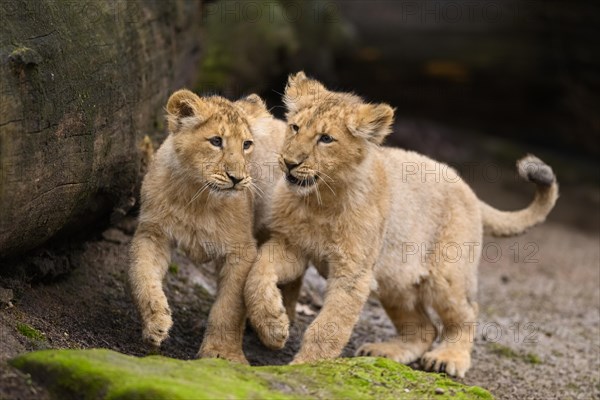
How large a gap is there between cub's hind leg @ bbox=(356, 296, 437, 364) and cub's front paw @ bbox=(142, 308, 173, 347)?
266 cm

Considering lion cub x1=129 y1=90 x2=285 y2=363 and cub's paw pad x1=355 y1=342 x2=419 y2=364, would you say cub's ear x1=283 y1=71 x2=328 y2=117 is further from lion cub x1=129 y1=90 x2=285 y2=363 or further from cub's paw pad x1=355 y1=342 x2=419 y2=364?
cub's paw pad x1=355 y1=342 x2=419 y2=364

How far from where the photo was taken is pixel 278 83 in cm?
1677

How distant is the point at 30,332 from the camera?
21.9 feet

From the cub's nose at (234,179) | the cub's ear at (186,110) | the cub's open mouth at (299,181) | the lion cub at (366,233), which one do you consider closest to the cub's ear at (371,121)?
the lion cub at (366,233)

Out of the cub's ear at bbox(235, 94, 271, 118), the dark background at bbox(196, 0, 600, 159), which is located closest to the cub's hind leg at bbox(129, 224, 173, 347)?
the cub's ear at bbox(235, 94, 271, 118)

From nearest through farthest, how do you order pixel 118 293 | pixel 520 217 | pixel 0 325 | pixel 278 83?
pixel 0 325 → pixel 118 293 → pixel 520 217 → pixel 278 83

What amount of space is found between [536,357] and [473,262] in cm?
164

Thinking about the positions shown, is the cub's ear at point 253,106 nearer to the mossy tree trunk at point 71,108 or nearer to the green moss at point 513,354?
the mossy tree trunk at point 71,108

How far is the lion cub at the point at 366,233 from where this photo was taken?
7684mm

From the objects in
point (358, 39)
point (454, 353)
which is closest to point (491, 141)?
point (358, 39)

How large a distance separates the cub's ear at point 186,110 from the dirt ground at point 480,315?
1596 millimetres

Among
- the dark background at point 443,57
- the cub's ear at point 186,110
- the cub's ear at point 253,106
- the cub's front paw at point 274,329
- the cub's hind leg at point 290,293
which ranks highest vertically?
the dark background at point 443,57

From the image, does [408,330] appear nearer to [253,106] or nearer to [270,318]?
[270,318]

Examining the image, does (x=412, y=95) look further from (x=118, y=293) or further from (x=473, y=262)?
(x=118, y=293)
